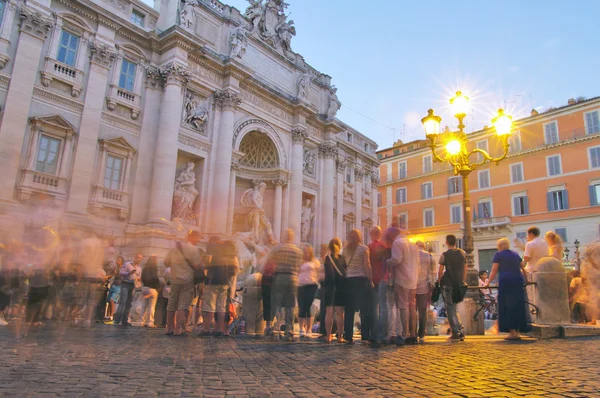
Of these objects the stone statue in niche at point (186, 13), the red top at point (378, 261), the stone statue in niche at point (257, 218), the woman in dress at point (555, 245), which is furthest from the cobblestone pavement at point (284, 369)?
the stone statue in niche at point (186, 13)

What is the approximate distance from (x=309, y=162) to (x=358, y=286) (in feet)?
61.9

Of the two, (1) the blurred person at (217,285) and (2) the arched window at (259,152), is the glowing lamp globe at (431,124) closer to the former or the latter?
(1) the blurred person at (217,285)

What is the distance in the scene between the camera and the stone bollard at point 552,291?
7.50m

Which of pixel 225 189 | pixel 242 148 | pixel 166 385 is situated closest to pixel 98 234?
pixel 225 189

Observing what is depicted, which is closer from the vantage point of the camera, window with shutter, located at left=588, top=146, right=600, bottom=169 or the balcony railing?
the balcony railing

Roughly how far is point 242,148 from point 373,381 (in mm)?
19604

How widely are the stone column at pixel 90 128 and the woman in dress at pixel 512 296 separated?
1310 cm

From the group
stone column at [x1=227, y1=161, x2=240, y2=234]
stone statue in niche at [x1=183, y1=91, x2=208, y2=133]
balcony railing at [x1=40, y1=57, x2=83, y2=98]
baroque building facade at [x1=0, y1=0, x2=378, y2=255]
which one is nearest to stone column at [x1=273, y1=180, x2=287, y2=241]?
baroque building facade at [x1=0, y1=0, x2=378, y2=255]

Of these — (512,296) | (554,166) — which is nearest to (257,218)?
(512,296)

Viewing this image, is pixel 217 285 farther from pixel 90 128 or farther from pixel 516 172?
pixel 516 172

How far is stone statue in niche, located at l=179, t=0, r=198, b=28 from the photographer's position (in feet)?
58.5

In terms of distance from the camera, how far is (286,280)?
696 cm

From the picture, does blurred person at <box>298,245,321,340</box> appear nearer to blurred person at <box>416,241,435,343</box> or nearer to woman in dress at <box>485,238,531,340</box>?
blurred person at <box>416,241,435,343</box>

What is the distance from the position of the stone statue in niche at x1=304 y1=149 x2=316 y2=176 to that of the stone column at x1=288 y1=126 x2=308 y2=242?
129 cm
